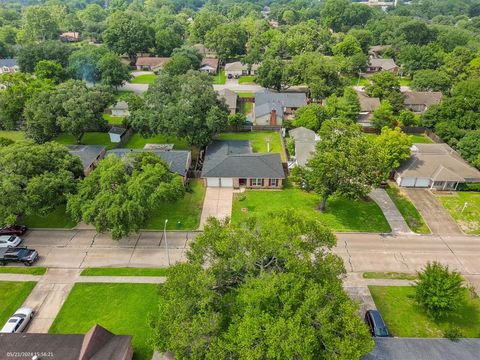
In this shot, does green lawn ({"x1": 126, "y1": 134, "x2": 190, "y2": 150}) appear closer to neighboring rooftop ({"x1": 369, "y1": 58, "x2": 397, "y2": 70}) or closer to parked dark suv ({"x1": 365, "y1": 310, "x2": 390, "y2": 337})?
parked dark suv ({"x1": 365, "y1": 310, "x2": 390, "y2": 337})

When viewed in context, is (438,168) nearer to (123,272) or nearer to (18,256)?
(123,272)

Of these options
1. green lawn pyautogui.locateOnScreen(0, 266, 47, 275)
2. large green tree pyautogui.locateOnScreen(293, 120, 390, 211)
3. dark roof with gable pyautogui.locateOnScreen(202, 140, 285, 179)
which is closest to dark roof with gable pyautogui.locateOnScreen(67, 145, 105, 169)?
dark roof with gable pyautogui.locateOnScreen(202, 140, 285, 179)

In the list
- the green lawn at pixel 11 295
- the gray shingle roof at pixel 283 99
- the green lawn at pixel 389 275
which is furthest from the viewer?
the gray shingle roof at pixel 283 99

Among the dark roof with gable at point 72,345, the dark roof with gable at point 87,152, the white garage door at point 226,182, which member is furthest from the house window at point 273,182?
the dark roof with gable at point 72,345

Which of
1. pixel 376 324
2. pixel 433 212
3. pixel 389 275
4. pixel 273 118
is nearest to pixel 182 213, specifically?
pixel 389 275

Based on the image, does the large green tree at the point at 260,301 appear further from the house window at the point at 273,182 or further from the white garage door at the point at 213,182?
the white garage door at the point at 213,182
